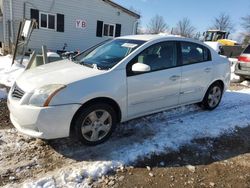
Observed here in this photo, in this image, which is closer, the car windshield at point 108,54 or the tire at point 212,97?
the car windshield at point 108,54

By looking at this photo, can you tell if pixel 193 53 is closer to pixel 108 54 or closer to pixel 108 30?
pixel 108 54

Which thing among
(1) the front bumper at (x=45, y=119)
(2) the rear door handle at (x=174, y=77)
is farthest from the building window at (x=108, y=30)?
(1) the front bumper at (x=45, y=119)

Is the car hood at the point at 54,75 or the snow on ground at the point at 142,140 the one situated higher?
the car hood at the point at 54,75

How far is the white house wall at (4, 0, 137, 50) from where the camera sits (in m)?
15.9

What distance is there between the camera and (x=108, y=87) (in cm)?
406

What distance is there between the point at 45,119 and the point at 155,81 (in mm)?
1952

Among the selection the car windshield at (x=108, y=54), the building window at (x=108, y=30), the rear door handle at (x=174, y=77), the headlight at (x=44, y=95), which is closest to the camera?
the headlight at (x=44, y=95)

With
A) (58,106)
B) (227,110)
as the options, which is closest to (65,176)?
(58,106)

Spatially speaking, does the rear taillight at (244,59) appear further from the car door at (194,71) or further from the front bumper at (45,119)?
the front bumper at (45,119)

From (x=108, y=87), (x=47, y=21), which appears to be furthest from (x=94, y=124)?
(x=47, y=21)

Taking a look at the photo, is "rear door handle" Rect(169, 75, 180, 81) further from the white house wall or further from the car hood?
the white house wall

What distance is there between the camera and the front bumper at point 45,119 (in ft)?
11.9

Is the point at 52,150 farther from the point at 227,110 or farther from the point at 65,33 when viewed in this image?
the point at 65,33

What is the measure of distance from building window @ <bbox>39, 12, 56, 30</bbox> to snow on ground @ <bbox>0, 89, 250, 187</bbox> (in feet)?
42.0
